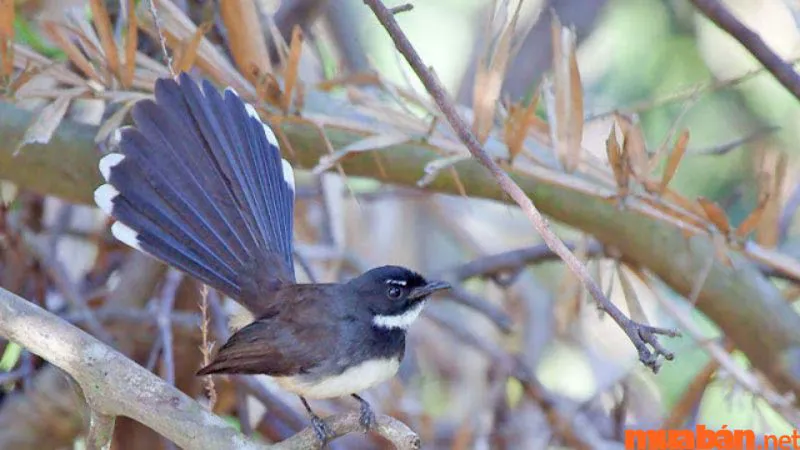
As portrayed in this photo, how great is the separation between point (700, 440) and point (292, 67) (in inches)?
74.5

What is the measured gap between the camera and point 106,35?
3238 millimetres

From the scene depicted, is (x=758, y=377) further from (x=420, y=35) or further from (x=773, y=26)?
(x=420, y=35)

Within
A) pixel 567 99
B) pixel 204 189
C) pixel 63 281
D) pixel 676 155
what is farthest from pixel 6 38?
pixel 676 155

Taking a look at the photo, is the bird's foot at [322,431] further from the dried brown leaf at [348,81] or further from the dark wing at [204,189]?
the dried brown leaf at [348,81]

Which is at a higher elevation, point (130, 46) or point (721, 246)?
point (130, 46)

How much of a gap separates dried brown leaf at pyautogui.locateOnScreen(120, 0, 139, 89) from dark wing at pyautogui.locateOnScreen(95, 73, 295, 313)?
22 cm

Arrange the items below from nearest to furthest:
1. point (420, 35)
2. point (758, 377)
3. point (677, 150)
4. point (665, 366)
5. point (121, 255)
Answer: point (677, 150) < point (758, 377) < point (121, 255) < point (665, 366) < point (420, 35)

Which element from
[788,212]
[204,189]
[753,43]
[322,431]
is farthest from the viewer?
[788,212]

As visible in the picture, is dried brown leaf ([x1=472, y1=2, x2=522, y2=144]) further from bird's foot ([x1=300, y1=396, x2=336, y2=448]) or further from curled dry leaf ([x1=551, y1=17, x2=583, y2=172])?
bird's foot ([x1=300, y1=396, x2=336, y2=448])

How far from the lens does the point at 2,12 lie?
3160 mm

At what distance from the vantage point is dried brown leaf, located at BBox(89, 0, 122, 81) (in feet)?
10.5

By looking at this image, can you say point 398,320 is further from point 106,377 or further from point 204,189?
point 106,377

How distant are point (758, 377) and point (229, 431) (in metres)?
2.36

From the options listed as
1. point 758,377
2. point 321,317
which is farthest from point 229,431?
point 758,377
